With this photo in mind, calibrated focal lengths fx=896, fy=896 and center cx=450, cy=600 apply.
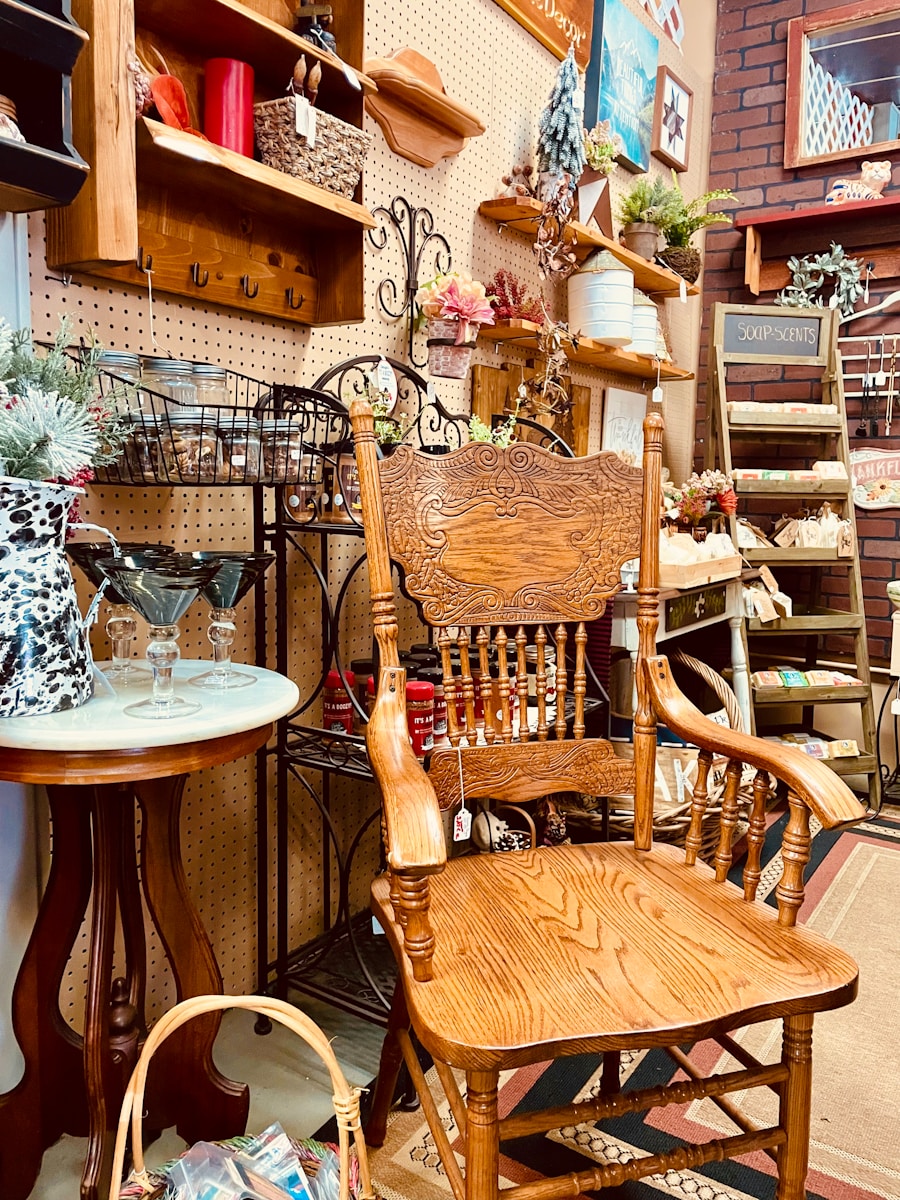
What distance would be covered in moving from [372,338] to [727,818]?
4.63 feet

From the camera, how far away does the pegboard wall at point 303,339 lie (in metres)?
1.59

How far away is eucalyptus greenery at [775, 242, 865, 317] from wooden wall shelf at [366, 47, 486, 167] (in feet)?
6.37

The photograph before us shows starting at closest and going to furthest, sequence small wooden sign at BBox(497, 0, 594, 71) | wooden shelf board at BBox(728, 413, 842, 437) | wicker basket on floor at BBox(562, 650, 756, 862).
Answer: wicker basket on floor at BBox(562, 650, 756, 862) < small wooden sign at BBox(497, 0, 594, 71) < wooden shelf board at BBox(728, 413, 842, 437)

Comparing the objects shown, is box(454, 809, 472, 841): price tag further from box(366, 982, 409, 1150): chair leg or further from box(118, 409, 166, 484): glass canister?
box(118, 409, 166, 484): glass canister

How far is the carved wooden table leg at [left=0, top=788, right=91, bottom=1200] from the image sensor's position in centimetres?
132

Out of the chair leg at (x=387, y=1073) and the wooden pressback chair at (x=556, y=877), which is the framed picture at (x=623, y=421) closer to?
the wooden pressback chair at (x=556, y=877)

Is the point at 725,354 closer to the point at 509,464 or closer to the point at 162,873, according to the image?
the point at 509,464

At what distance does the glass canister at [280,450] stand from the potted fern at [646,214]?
6.96 ft

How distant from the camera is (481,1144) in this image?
3.11ft

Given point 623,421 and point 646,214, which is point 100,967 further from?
point 646,214

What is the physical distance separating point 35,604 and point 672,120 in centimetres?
347

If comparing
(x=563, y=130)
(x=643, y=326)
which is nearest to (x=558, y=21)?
(x=563, y=130)

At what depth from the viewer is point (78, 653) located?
3.97 ft

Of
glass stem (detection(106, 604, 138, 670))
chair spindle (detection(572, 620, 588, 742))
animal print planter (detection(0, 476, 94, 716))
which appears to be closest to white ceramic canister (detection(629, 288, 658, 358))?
chair spindle (detection(572, 620, 588, 742))
